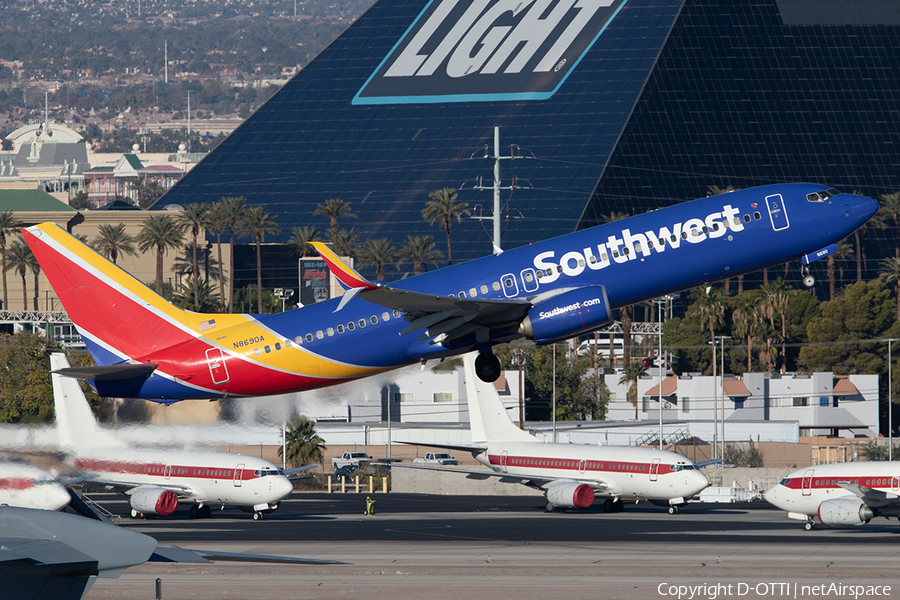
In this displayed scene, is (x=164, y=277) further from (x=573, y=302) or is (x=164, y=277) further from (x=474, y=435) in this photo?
(x=573, y=302)

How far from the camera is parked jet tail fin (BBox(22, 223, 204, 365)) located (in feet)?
151

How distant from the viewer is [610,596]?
48781 millimetres

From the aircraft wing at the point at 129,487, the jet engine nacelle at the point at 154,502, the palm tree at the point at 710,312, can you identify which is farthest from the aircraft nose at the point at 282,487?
the palm tree at the point at 710,312

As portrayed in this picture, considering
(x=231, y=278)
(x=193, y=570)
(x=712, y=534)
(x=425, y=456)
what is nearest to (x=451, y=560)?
(x=193, y=570)

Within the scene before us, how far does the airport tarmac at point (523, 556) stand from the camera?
5041 cm

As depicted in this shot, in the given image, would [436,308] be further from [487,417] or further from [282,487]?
[487,417]

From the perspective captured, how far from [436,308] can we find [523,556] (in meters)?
21.3

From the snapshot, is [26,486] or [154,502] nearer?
[26,486]

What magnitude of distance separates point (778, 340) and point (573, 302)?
125 m

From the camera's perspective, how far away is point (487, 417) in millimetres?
87688

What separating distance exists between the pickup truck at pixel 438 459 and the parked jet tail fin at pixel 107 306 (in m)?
79.6

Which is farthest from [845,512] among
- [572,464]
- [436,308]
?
[436,308]

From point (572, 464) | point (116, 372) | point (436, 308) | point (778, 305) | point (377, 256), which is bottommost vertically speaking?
A: point (572, 464)

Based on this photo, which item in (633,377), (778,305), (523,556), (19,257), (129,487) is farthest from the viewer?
(19,257)
